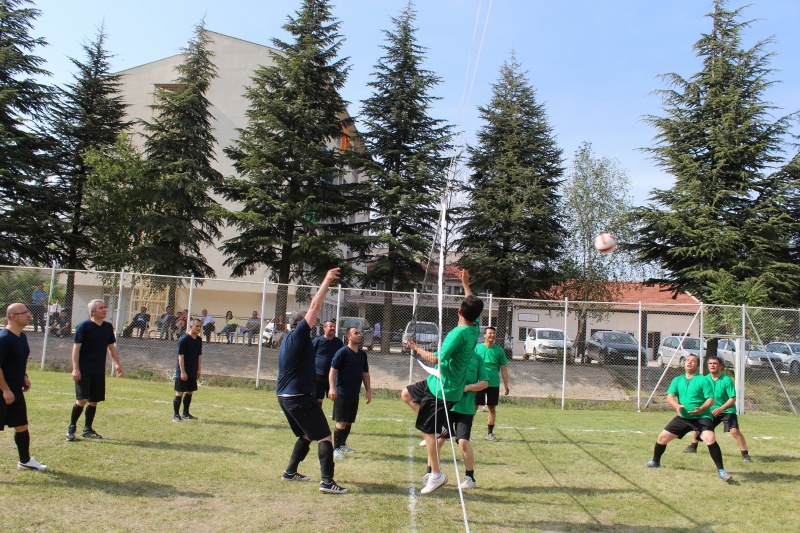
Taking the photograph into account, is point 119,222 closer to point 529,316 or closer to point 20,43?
point 20,43

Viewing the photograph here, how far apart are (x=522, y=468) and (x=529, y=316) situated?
15.8 meters

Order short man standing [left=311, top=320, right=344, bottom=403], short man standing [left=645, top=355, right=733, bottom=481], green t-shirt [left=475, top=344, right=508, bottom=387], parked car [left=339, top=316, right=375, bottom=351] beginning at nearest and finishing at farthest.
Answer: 1. short man standing [left=645, top=355, right=733, bottom=481]
2. short man standing [left=311, top=320, right=344, bottom=403]
3. green t-shirt [left=475, top=344, right=508, bottom=387]
4. parked car [left=339, top=316, right=375, bottom=351]

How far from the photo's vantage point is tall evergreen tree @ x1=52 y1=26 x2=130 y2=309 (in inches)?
986

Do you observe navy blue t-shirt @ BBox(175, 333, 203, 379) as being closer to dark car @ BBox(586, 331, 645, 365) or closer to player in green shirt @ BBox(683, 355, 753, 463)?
player in green shirt @ BBox(683, 355, 753, 463)

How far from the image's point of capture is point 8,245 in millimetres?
22719

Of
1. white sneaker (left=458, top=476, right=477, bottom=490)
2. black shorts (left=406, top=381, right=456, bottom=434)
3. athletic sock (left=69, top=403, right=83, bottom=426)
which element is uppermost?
black shorts (left=406, top=381, right=456, bottom=434)

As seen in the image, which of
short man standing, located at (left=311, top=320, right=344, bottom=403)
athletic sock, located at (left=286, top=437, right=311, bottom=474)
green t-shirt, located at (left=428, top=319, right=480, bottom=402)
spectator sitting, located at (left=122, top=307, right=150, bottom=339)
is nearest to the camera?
green t-shirt, located at (left=428, top=319, right=480, bottom=402)

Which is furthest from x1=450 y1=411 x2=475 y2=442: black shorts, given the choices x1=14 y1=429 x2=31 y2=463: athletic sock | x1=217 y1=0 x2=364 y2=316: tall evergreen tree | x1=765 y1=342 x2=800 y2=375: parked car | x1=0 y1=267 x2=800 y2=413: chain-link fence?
x1=217 y1=0 x2=364 y2=316: tall evergreen tree

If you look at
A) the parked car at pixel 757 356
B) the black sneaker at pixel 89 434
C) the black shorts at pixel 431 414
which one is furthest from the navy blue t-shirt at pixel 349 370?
the parked car at pixel 757 356

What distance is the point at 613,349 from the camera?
18.0 meters

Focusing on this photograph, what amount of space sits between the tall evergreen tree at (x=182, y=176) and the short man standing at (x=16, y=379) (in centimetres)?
1611

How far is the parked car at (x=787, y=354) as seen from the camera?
1600 centimetres

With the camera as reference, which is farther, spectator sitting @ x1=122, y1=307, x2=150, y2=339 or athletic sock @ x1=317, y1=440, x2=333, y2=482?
spectator sitting @ x1=122, y1=307, x2=150, y2=339

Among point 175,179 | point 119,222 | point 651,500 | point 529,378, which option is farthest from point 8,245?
point 651,500
